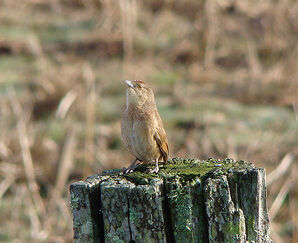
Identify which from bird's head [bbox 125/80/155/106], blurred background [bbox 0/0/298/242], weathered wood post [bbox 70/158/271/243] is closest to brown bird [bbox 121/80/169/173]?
bird's head [bbox 125/80/155/106]

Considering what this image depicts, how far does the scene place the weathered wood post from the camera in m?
3.03

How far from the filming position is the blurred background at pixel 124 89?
8539 mm

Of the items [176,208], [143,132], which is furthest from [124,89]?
[176,208]

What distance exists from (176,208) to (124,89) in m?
8.26

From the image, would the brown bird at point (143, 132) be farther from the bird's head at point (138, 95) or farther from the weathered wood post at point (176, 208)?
the weathered wood post at point (176, 208)

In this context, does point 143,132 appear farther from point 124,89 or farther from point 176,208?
point 124,89

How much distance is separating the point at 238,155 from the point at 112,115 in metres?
2.71

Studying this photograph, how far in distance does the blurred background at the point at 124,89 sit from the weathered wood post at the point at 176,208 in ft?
13.2

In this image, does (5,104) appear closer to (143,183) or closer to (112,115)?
(112,115)

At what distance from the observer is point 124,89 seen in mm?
11258

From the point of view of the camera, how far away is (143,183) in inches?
124

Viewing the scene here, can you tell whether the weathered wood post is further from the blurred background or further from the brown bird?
the blurred background

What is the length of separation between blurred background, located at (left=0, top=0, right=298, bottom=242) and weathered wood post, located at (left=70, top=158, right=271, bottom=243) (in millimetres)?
4037

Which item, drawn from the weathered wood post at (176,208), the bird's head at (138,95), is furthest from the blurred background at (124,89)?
the weathered wood post at (176,208)
